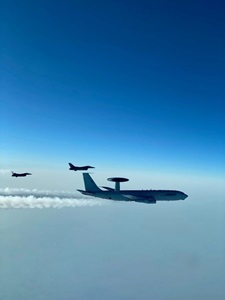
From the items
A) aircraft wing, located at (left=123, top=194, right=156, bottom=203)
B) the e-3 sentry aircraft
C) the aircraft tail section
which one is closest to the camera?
the e-3 sentry aircraft

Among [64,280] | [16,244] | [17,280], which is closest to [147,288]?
[64,280]

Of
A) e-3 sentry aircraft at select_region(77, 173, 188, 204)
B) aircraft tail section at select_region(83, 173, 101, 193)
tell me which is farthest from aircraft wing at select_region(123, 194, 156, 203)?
aircraft tail section at select_region(83, 173, 101, 193)

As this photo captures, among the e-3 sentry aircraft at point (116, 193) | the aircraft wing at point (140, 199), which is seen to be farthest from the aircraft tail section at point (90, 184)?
the aircraft wing at point (140, 199)

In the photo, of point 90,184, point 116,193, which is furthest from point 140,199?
point 90,184

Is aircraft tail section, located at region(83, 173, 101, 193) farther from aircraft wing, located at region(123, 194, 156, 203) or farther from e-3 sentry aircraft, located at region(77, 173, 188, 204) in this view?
aircraft wing, located at region(123, 194, 156, 203)

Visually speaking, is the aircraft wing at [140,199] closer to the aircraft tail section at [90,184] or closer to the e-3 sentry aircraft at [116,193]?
the e-3 sentry aircraft at [116,193]

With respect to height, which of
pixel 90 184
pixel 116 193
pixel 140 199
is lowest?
pixel 140 199

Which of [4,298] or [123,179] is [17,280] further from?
[123,179]

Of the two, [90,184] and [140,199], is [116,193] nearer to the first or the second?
[140,199]

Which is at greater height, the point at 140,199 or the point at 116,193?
the point at 116,193

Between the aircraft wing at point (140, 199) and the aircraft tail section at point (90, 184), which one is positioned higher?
the aircraft tail section at point (90, 184)

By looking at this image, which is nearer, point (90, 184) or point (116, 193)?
point (116, 193)

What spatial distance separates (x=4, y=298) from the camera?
489 feet

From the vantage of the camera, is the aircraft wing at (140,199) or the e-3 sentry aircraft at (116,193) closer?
the e-3 sentry aircraft at (116,193)
